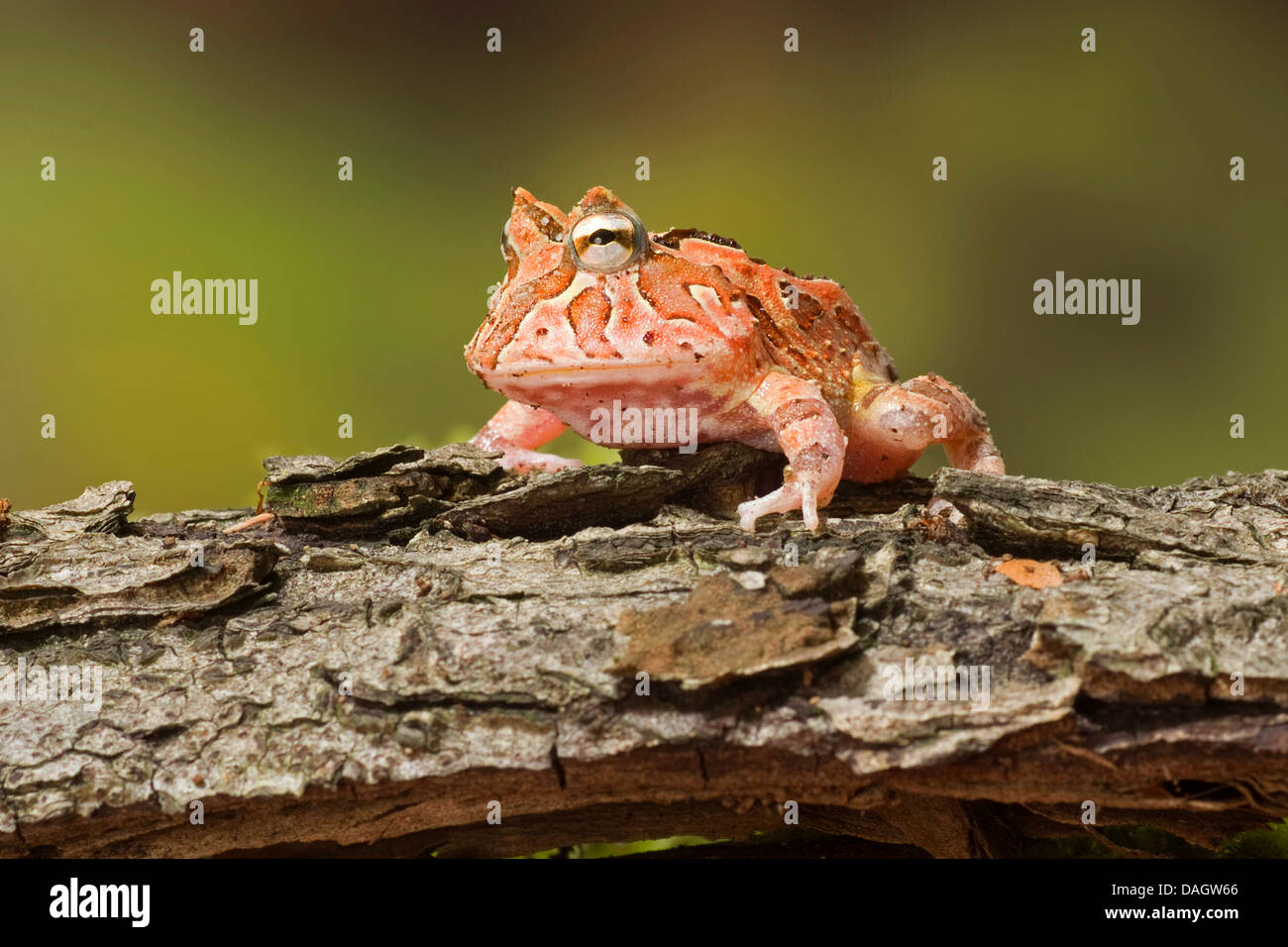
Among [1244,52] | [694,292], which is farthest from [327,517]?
[1244,52]

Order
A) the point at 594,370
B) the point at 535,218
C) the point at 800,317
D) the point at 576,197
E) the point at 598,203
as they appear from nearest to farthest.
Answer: the point at 594,370 → the point at 598,203 → the point at 535,218 → the point at 800,317 → the point at 576,197

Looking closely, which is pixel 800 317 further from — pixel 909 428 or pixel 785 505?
pixel 785 505

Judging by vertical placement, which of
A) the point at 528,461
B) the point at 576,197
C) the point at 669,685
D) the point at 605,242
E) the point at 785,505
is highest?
the point at 576,197

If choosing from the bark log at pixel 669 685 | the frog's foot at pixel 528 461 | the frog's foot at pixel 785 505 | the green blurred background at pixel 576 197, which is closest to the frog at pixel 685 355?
the frog's foot at pixel 785 505

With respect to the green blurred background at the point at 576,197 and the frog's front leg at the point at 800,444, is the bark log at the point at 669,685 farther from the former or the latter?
the green blurred background at the point at 576,197

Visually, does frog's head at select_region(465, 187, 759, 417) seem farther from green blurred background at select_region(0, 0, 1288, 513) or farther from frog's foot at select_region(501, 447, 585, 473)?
green blurred background at select_region(0, 0, 1288, 513)

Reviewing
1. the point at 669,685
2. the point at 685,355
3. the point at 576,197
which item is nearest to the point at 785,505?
the point at 685,355
